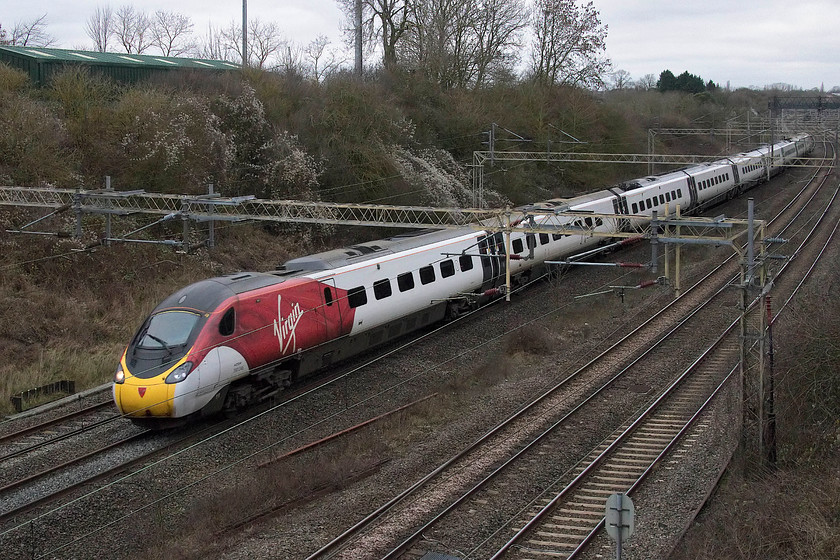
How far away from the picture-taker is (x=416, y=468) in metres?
Answer: 15.0

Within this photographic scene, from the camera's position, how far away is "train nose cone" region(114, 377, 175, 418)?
Result: 15367 millimetres

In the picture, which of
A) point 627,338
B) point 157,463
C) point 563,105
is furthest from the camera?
point 563,105

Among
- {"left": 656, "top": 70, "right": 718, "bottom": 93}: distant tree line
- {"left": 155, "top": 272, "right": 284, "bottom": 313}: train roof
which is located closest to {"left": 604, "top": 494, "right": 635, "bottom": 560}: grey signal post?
{"left": 155, "top": 272, "right": 284, "bottom": 313}: train roof

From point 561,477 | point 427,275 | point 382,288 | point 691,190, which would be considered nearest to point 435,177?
point 691,190

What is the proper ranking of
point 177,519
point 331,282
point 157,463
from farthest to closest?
point 331,282 → point 157,463 → point 177,519

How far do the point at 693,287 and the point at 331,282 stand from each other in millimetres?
15595

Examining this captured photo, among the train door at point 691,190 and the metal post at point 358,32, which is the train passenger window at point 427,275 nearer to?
the train door at point 691,190

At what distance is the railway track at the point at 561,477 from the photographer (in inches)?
487

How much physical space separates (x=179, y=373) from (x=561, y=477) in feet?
23.9

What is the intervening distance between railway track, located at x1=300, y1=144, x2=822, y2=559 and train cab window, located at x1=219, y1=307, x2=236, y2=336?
493cm

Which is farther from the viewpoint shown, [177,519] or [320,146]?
[320,146]

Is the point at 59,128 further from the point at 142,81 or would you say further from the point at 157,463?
the point at 157,463

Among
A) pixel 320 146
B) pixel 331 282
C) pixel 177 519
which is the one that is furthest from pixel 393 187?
pixel 177 519

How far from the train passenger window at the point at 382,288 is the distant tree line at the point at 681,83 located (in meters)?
89.2
